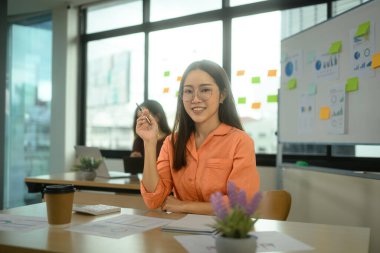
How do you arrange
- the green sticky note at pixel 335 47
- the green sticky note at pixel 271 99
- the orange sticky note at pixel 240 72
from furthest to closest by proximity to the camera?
the orange sticky note at pixel 240 72 < the green sticky note at pixel 271 99 < the green sticky note at pixel 335 47

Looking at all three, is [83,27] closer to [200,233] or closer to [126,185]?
[126,185]

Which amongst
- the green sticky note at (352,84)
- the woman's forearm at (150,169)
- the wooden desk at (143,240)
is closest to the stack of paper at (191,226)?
the wooden desk at (143,240)

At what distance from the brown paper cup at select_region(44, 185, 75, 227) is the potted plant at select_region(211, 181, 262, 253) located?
60cm

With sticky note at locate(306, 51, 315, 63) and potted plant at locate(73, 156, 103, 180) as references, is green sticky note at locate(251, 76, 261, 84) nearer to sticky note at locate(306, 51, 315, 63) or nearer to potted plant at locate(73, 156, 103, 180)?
sticky note at locate(306, 51, 315, 63)

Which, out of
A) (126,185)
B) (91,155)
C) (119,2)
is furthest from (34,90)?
(126,185)

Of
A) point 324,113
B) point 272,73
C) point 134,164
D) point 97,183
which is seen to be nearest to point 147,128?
point 97,183

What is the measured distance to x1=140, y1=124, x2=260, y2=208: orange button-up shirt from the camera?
1.57 metres

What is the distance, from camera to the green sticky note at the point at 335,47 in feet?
8.02

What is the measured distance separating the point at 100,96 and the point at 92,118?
1.19ft

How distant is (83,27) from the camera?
5324mm

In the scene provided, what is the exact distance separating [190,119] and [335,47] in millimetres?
1325

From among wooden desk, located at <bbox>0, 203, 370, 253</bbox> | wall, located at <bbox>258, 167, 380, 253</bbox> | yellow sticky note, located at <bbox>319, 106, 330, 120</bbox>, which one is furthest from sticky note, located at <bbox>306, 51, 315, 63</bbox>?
wooden desk, located at <bbox>0, 203, 370, 253</bbox>

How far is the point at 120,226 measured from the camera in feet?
3.81

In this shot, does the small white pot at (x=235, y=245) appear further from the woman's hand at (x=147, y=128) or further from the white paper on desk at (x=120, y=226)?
the woman's hand at (x=147, y=128)
